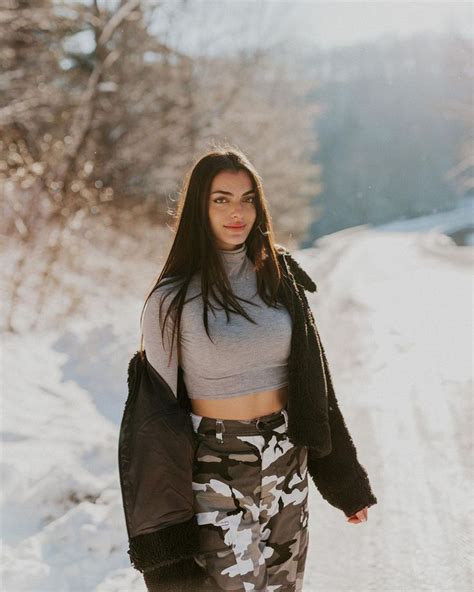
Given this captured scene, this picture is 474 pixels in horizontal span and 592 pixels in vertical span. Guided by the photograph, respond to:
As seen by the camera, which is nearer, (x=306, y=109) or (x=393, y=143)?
(x=306, y=109)

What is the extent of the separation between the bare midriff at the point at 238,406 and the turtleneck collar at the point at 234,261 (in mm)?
457

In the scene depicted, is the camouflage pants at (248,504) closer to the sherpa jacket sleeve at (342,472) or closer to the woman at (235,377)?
the woman at (235,377)

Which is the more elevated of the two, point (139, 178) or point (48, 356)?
point (139, 178)

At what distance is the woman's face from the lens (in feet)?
7.63

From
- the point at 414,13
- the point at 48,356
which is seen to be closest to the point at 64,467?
the point at 48,356

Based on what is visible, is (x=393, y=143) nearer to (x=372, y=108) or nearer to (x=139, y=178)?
(x=372, y=108)

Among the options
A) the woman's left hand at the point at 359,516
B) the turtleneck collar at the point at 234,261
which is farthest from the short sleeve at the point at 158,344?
the woman's left hand at the point at 359,516

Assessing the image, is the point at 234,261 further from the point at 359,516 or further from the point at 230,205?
the point at 359,516

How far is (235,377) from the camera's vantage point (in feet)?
7.25

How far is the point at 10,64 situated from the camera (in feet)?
44.1

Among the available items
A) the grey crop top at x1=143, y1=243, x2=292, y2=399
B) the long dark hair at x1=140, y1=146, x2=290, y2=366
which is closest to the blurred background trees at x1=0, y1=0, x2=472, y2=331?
the long dark hair at x1=140, y1=146, x2=290, y2=366

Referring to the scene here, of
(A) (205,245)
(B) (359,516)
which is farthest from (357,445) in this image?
(A) (205,245)

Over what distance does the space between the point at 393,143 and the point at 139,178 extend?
184ft

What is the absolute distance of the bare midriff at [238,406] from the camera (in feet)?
7.19
